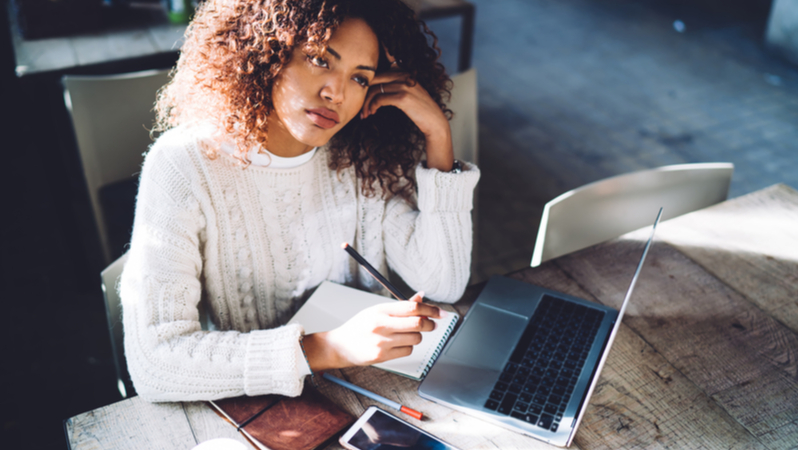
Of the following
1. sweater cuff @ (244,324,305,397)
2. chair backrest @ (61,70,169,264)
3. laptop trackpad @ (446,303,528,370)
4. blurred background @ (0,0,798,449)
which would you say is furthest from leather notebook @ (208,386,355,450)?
blurred background @ (0,0,798,449)

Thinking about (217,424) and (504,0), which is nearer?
(217,424)

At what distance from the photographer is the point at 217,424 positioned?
0.91 metres

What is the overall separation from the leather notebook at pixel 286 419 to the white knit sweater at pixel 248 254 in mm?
21

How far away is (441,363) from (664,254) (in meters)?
Answer: 0.62

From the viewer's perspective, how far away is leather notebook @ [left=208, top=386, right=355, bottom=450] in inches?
34.3

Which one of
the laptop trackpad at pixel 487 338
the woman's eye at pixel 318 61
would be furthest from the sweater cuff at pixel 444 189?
the woman's eye at pixel 318 61

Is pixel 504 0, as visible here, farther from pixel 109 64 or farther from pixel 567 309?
pixel 567 309

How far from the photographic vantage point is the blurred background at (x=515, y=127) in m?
2.01

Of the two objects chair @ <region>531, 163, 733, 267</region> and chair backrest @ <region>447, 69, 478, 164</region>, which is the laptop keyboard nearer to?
chair @ <region>531, 163, 733, 267</region>

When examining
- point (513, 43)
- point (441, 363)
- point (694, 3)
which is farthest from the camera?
point (694, 3)

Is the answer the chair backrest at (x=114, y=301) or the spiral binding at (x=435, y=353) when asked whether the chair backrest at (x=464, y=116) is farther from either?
the chair backrest at (x=114, y=301)

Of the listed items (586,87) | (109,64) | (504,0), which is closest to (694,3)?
(504,0)

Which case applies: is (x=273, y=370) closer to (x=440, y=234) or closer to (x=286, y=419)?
(x=286, y=419)

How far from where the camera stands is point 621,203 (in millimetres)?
1511
